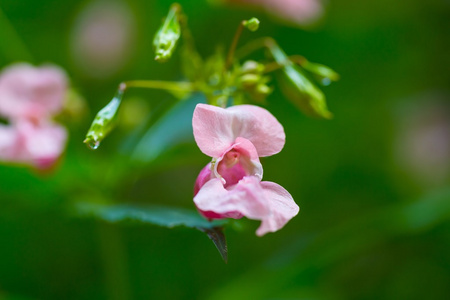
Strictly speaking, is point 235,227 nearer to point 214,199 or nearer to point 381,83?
point 214,199

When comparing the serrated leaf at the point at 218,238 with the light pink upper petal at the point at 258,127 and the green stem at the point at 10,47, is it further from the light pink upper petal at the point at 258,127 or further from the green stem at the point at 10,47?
the green stem at the point at 10,47

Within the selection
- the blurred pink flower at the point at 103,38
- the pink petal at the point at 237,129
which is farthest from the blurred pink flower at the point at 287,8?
the pink petal at the point at 237,129

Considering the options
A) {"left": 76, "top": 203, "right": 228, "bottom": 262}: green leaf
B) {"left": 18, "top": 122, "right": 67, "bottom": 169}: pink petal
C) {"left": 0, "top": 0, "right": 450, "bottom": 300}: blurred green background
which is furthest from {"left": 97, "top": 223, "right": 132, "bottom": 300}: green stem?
{"left": 18, "top": 122, "right": 67, "bottom": 169}: pink petal

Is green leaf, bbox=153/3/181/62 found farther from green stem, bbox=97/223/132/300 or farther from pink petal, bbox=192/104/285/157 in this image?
green stem, bbox=97/223/132/300

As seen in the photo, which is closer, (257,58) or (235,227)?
(235,227)

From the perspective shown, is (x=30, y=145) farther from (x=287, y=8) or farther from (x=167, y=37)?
(x=287, y=8)

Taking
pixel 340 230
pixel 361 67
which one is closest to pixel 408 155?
pixel 361 67
